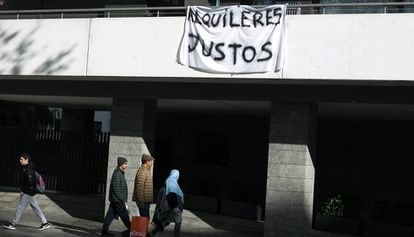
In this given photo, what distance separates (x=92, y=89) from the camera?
1392 cm

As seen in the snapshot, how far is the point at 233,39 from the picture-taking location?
11.8m

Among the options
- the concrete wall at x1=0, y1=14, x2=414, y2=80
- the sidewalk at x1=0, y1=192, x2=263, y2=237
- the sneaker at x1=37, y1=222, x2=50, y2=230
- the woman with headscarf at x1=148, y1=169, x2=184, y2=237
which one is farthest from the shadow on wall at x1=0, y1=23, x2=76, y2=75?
the woman with headscarf at x1=148, y1=169, x2=184, y2=237

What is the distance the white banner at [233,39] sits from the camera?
11.5m

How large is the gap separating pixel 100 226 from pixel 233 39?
212 inches

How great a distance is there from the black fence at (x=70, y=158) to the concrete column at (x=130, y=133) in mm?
3951

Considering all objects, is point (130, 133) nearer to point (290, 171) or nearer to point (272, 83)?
point (272, 83)

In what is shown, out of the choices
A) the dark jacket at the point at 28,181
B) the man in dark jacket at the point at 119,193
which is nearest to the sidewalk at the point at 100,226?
the dark jacket at the point at 28,181

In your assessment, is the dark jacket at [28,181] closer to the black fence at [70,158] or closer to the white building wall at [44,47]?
the white building wall at [44,47]

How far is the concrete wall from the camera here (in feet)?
35.5

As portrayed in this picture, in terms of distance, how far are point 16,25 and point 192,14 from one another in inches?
172

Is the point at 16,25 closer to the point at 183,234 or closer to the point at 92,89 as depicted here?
the point at 92,89

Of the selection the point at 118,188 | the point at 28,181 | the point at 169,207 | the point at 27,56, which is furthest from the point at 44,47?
the point at 169,207

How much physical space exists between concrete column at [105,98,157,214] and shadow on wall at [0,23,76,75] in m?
1.64

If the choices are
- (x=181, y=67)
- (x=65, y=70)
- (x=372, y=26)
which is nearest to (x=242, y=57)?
(x=181, y=67)
